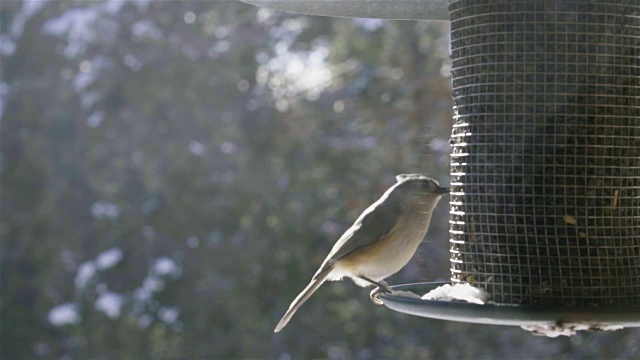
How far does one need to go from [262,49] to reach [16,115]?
244 centimetres

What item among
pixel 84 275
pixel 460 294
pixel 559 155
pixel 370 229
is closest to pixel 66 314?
pixel 84 275

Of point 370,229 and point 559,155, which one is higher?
point 559,155

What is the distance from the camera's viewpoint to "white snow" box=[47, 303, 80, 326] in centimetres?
838

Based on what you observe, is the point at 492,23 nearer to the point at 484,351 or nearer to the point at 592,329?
the point at 592,329

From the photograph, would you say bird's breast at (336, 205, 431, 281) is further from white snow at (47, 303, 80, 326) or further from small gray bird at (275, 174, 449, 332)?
white snow at (47, 303, 80, 326)

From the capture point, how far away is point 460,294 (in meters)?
3.23

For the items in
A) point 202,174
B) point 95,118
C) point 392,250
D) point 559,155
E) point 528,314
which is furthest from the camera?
point 95,118

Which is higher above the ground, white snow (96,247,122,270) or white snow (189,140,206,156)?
white snow (189,140,206,156)

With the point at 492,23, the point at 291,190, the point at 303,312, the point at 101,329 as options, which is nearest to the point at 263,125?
the point at 291,190

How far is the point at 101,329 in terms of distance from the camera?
27.0 feet

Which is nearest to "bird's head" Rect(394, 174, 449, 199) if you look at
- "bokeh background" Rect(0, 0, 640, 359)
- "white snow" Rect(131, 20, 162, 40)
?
"bokeh background" Rect(0, 0, 640, 359)

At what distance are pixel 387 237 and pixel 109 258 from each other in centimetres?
490

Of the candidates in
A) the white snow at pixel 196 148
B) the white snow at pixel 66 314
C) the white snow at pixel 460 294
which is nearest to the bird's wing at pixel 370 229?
the white snow at pixel 460 294

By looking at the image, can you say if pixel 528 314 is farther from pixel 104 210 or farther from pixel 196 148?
Answer: pixel 104 210
